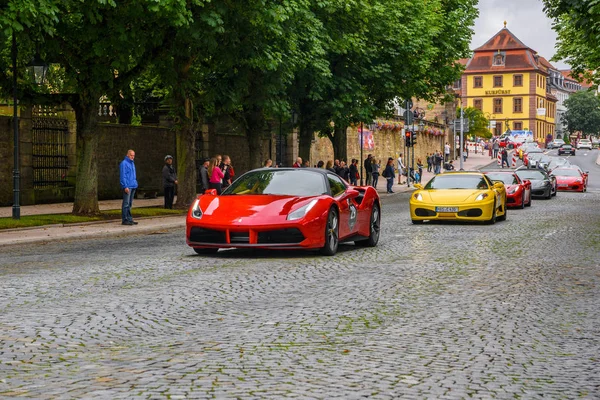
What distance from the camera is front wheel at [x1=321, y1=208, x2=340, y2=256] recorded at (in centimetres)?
1422

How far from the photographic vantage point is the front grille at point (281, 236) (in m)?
13.6

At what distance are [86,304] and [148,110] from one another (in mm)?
33975

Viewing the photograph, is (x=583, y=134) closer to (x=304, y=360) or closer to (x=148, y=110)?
(x=148, y=110)

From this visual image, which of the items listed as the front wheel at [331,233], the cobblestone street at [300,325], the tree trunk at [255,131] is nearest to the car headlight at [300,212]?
the front wheel at [331,233]

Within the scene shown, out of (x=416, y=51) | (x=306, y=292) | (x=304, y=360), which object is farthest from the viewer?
(x=416, y=51)

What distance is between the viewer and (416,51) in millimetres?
40125

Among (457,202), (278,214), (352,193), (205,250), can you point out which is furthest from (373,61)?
(278,214)

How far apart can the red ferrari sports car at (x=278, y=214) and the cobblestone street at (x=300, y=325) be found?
0.32m

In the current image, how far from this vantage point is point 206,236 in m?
13.9

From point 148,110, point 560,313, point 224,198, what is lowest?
point 560,313

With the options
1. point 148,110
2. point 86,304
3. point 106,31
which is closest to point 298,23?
point 106,31

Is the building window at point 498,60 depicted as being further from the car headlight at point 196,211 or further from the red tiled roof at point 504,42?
the car headlight at point 196,211

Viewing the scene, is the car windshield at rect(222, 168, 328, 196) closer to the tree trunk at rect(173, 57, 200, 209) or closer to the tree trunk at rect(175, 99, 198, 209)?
the tree trunk at rect(173, 57, 200, 209)

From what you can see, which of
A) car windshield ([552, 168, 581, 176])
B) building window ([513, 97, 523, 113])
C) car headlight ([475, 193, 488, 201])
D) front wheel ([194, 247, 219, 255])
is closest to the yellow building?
building window ([513, 97, 523, 113])
